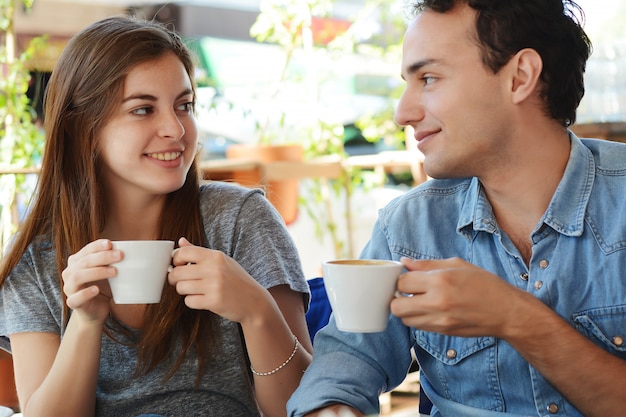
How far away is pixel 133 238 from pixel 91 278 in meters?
0.53

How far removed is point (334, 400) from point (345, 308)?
0.22 metres

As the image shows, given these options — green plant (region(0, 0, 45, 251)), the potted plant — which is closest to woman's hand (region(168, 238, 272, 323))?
green plant (region(0, 0, 45, 251))

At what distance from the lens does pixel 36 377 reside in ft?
5.37

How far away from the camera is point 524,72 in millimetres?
1529

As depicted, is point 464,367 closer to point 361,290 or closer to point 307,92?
point 361,290

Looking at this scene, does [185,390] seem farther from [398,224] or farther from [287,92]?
[287,92]

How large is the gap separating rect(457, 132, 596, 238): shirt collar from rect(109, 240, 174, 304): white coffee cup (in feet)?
1.90

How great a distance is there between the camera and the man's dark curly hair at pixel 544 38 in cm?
150

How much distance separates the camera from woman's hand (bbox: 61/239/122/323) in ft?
4.24

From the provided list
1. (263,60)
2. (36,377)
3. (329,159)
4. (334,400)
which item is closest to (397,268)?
(334,400)

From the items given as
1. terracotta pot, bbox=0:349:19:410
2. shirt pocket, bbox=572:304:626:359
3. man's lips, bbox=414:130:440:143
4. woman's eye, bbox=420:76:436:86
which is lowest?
terracotta pot, bbox=0:349:19:410

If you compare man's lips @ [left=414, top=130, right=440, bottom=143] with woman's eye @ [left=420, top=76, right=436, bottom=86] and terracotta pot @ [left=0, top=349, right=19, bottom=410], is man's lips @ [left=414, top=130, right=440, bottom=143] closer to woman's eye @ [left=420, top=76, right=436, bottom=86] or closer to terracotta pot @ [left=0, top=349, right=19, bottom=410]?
woman's eye @ [left=420, top=76, right=436, bottom=86]

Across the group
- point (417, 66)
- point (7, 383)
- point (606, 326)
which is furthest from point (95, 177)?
point (606, 326)

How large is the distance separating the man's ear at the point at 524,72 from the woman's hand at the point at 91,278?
81cm
